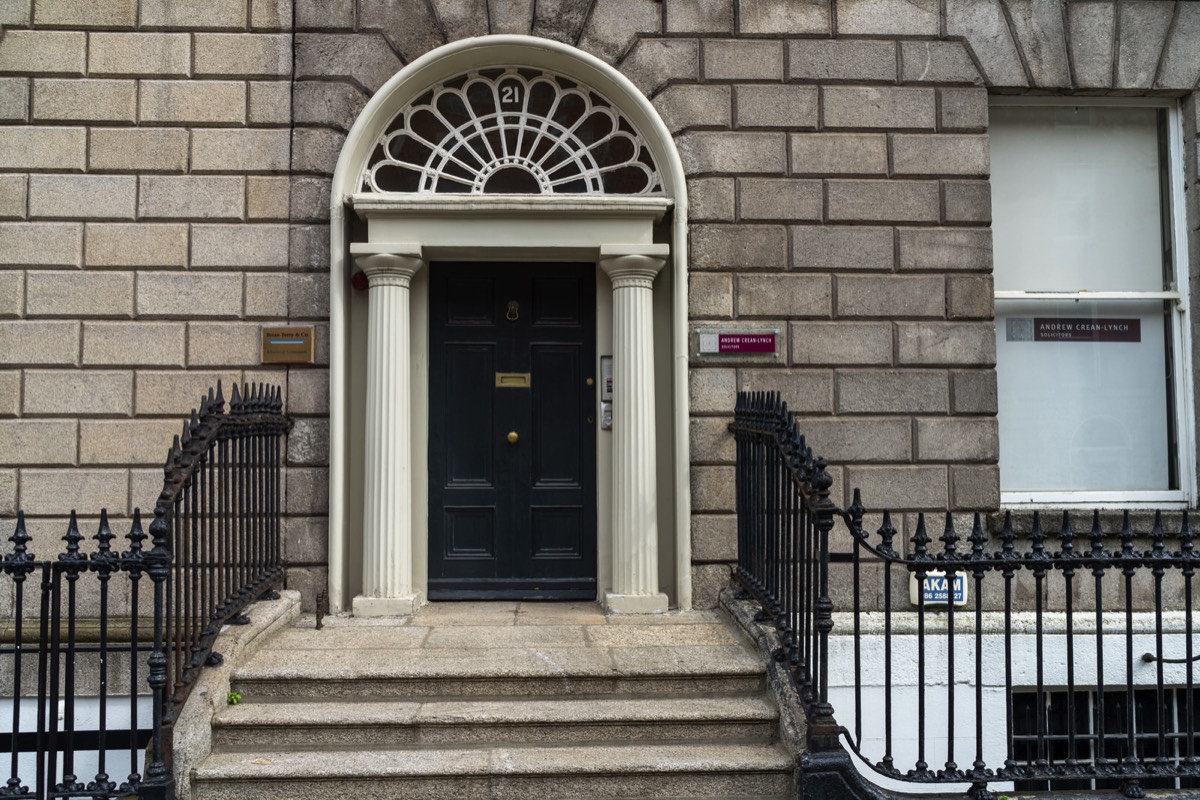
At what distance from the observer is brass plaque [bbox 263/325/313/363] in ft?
20.6

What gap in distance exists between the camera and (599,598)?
21.6 ft

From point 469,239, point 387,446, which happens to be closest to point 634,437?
point 387,446

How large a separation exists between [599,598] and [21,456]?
3.88 metres

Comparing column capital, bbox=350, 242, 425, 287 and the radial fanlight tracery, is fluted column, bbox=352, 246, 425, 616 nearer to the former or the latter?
column capital, bbox=350, 242, 425, 287

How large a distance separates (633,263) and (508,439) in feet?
4.95

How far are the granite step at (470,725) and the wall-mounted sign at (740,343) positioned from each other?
2441 millimetres

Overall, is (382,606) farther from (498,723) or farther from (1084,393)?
(1084,393)

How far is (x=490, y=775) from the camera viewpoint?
4.45m

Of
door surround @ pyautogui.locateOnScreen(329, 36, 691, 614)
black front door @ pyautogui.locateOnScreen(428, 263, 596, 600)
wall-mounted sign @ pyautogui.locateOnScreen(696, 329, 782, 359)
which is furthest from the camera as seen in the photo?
black front door @ pyautogui.locateOnScreen(428, 263, 596, 600)

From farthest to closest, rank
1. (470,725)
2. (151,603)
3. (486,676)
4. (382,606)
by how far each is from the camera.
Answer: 1. (382,606)
2. (151,603)
3. (486,676)
4. (470,725)

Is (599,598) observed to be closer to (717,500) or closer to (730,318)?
(717,500)

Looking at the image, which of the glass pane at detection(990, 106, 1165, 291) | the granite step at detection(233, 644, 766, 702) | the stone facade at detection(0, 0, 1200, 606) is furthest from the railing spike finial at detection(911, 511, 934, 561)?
the glass pane at detection(990, 106, 1165, 291)

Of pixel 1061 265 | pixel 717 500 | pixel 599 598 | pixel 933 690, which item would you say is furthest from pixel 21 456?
pixel 1061 265

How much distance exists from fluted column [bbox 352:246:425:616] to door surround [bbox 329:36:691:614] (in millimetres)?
26
